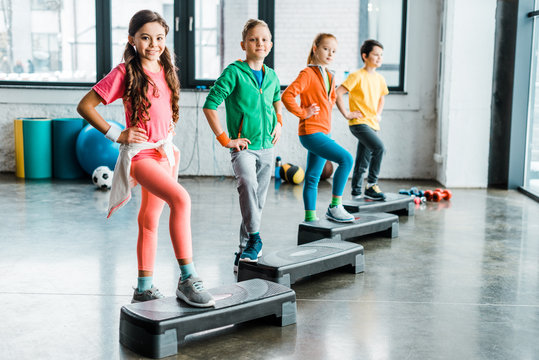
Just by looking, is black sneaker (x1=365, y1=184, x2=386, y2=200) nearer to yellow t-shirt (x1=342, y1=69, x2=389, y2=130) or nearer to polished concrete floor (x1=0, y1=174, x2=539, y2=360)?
polished concrete floor (x1=0, y1=174, x2=539, y2=360)

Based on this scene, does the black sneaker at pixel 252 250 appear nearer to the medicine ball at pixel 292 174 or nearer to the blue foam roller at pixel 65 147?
the medicine ball at pixel 292 174

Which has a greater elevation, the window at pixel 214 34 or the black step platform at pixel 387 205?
the window at pixel 214 34

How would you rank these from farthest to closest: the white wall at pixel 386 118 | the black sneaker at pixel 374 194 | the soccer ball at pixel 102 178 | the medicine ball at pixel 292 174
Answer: the white wall at pixel 386 118 → the medicine ball at pixel 292 174 → the soccer ball at pixel 102 178 → the black sneaker at pixel 374 194

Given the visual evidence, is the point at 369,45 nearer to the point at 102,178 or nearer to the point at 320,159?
the point at 320,159

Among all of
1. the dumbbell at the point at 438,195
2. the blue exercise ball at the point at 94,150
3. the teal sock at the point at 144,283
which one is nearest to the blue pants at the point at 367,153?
the dumbbell at the point at 438,195

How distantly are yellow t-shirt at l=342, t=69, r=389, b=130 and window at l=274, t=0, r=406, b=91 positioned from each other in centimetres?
251

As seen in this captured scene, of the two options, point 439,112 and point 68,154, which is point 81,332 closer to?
point 68,154

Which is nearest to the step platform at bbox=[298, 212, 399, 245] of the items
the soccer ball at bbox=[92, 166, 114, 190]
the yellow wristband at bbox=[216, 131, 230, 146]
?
the yellow wristband at bbox=[216, 131, 230, 146]

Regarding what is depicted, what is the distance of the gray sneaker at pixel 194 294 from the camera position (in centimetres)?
264

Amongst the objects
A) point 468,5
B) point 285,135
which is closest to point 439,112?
point 468,5

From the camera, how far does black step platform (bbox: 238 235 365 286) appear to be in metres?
3.29

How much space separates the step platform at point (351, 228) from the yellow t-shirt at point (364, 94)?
963 millimetres

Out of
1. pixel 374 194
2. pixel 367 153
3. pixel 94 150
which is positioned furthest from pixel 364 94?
pixel 94 150

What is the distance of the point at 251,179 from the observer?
3.44m
